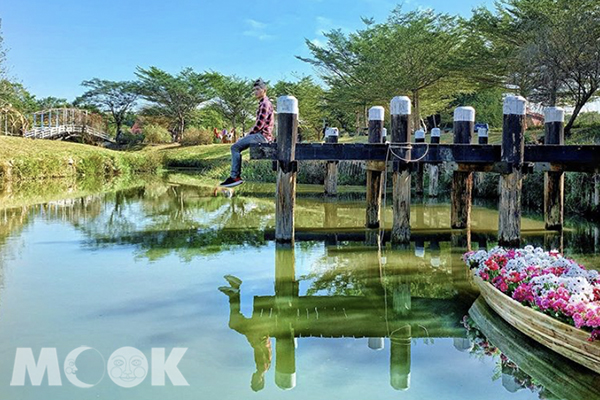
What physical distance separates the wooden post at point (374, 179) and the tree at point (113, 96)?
5124cm

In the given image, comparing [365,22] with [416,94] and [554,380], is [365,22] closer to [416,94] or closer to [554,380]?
[416,94]

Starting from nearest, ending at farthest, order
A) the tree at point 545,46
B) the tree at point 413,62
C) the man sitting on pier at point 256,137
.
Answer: the man sitting on pier at point 256,137
the tree at point 545,46
the tree at point 413,62

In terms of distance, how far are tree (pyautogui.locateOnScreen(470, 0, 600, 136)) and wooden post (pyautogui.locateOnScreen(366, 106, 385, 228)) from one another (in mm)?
12900

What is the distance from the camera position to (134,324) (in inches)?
250

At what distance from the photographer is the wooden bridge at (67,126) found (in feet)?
149

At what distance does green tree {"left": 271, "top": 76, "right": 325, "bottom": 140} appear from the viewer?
156 ft

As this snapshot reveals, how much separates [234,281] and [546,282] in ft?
14.6

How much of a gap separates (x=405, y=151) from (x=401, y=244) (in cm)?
186

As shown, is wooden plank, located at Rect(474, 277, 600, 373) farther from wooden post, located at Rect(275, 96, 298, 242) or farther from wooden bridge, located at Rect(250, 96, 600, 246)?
wooden post, located at Rect(275, 96, 298, 242)

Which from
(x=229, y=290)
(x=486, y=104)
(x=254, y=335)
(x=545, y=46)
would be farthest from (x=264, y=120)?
(x=486, y=104)

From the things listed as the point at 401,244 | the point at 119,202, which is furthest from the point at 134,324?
the point at 119,202

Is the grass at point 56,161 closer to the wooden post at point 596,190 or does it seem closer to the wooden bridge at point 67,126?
the wooden bridge at point 67,126

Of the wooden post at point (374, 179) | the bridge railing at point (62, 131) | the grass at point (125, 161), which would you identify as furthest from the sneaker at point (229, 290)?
the bridge railing at point (62, 131)

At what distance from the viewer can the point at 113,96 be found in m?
61.0
